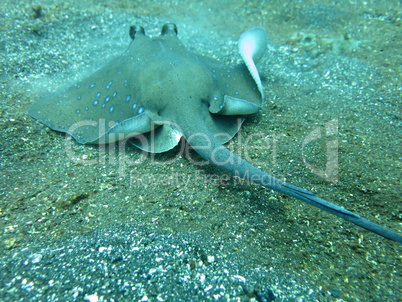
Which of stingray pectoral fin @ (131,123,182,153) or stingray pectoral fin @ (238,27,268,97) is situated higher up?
stingray pectoral fin @ (238,27,268,97)

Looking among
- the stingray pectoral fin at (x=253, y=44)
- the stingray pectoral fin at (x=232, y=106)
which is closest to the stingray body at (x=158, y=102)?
the stingray pectoral fin at (x=232, y=106)

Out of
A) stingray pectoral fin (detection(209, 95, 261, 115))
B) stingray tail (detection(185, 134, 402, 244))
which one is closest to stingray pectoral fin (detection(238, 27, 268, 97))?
stingray pectoral fin (detection(209, 95, 261, 115))

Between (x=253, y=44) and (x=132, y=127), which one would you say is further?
(x=253, y=44)

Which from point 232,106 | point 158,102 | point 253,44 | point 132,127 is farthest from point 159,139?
point 253,44

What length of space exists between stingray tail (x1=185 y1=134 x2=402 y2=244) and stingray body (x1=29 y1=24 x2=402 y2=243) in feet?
0.04

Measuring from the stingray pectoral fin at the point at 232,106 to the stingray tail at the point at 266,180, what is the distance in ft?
1.99

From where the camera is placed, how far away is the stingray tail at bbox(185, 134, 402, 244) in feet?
6.38

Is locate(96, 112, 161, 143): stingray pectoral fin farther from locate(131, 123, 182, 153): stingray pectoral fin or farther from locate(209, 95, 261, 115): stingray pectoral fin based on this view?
locate(209, 95, 261, 115): stingray pectoral fin

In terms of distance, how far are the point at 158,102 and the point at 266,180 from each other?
1.64m

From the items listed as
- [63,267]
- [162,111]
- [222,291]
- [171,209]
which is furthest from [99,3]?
[222,291]

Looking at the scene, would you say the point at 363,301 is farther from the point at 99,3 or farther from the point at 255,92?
the point at 99,3

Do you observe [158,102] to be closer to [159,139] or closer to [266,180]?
[159,139]

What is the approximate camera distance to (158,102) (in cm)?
314

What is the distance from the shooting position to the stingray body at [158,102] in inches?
120
